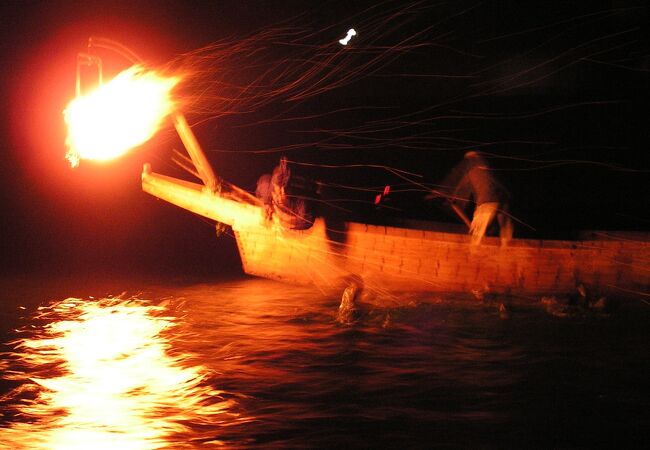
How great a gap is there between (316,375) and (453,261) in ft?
10.7

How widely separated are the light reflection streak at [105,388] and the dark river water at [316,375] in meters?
0.02

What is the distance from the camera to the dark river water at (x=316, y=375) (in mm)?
5539

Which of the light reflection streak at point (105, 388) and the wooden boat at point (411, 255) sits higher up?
the wooden boat at point (411, 255)

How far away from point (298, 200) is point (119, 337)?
122 inches

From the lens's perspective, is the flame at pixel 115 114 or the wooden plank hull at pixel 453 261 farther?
the flame at pixel 115 114

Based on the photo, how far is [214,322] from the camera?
898 cm

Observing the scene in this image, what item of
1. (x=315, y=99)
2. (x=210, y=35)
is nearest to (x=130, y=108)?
(x=210, y=35)

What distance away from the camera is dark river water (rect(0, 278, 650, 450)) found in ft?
18.2

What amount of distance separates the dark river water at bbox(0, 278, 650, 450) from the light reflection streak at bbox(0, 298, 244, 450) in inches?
0.8

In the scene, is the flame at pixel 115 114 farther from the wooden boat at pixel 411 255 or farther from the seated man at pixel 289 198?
the seated man at pixel 289 198

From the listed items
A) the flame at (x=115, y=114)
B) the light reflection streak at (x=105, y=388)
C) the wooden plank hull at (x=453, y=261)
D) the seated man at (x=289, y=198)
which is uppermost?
the flame at (x=115, y=114)

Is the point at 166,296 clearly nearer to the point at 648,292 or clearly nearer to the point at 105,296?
the point at 105,296

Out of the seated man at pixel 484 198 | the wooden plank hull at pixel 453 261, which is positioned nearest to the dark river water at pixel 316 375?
the wooden plank hull at pixel 453 261

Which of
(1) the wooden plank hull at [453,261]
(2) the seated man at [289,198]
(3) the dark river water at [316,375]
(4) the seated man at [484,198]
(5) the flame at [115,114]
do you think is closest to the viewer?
(3) the dark river water at [316,375]
